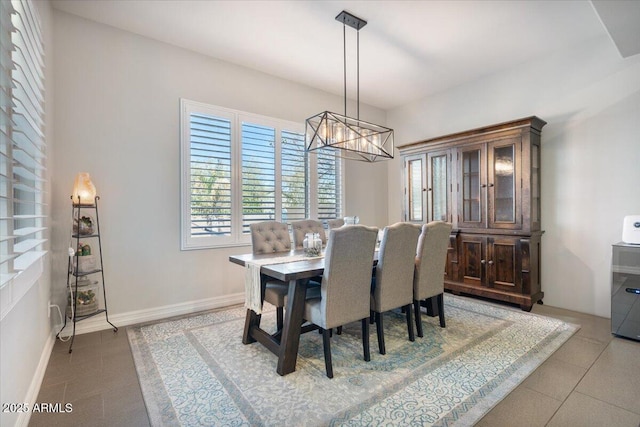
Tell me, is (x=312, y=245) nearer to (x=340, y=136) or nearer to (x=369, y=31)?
(x=340, y=136)

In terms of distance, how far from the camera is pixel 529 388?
2010 millimetres

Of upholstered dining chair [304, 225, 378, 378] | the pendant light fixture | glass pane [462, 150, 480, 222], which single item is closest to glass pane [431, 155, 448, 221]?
glass pane [462, 150, 480, 222]

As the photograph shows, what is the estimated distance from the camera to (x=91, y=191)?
2.74m

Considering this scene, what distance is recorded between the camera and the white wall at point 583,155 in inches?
126

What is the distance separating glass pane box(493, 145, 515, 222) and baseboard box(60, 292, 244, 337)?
335 cm

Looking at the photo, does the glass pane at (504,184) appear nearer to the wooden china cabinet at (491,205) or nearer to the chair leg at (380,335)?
the wooden china cabinet at (491,205)

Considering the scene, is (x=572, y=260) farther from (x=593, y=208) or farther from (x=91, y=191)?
(x=91, y=191)

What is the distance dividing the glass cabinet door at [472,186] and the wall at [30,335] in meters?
4.24

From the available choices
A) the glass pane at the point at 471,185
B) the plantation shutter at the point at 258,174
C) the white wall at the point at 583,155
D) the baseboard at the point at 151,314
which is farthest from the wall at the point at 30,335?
the white wall at the point at 583,155

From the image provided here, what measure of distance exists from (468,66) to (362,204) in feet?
8.09

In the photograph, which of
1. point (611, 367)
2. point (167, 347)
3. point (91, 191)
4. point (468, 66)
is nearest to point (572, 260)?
point (611, 367)

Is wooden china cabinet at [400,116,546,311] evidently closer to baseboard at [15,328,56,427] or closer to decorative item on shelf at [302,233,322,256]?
decorative item on shelf at [302,233,322,256]

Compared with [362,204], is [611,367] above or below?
below

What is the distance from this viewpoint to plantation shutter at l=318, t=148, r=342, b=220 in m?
4.69
